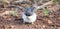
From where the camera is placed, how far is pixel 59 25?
158 inches

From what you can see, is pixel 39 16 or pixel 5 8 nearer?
pixel 39 16

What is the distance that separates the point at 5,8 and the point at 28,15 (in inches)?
38.7

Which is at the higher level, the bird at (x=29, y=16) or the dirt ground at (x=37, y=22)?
the bird at (x=29, y=16)

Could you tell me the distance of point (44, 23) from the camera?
4.05 metres

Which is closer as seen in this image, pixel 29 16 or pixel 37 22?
pixel 29 16

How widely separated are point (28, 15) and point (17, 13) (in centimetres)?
64

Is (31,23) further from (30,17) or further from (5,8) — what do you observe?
(5,8)

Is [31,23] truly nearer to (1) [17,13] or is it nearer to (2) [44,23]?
(2) [44,23]

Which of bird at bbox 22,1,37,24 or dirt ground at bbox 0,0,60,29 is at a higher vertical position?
bird at bbox 22,1,37,24

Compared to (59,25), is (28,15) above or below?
above

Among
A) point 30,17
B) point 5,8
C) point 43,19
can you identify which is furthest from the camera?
point 5,8

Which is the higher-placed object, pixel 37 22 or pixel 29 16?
pixel 29 16

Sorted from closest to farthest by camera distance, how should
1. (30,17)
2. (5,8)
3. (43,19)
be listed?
(30,17)
(43,19)
(5,8)

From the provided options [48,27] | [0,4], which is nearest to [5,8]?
[0,4]
